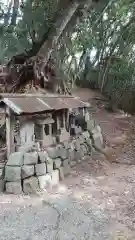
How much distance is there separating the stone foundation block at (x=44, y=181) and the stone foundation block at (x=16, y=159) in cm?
53

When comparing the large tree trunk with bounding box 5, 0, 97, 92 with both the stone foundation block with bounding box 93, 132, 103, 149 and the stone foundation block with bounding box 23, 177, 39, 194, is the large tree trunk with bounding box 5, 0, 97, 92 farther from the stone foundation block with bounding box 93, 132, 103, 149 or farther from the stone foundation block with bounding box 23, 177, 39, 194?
the stone foundation block with bounding box 23, 177, 39, 194

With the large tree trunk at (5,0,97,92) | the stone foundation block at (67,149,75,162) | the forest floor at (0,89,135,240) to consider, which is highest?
the large tree trunk at (5,0,97,92)

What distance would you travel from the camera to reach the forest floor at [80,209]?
14.5ft

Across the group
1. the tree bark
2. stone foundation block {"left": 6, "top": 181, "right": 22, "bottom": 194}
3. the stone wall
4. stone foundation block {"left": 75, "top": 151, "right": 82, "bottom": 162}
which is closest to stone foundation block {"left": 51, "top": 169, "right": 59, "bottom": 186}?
the stone wall

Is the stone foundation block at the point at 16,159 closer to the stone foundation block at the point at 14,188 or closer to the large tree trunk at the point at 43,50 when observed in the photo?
the stone foundation block at the point at 14,188

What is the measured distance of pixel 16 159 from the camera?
19.8 ft

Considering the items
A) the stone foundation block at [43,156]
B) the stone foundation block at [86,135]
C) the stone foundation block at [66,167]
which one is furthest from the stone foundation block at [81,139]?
the stone foundation block at [43,156]

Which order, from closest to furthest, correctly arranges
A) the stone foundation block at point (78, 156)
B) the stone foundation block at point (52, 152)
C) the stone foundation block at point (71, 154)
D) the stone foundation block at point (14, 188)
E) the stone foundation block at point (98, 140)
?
the stone foundation block at point (14, 188)
the stone foundation block at point (52, 152)
the stone foundation block at point (71, 154)
the stone foundation block at point (78, 156)
the stone foundation block at point (98, 140)

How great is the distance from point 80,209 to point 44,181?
1.22 m

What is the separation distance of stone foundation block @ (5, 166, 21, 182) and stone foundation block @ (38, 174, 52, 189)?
48 centimetres

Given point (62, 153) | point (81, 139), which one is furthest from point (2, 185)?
point (81, 139)

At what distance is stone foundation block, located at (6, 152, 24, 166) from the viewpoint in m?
6.01

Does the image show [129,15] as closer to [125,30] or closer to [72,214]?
[125,30]

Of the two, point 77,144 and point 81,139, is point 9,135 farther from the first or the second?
point 81,139
